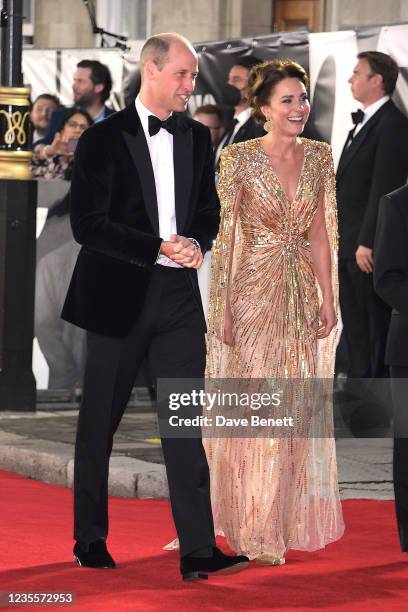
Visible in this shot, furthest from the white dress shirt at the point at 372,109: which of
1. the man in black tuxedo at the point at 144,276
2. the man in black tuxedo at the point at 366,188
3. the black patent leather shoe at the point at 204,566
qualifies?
the black patent leather shoe at the point at 204,566

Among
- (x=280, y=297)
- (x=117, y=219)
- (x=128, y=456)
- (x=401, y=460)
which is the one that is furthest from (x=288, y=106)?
(x=128, y=456)

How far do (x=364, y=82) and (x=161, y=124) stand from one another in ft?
15.5

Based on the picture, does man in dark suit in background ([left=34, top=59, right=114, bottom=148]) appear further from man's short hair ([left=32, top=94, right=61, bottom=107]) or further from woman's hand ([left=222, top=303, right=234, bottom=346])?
woman's hand ([left=222, top=303, right=234, bottom=346])

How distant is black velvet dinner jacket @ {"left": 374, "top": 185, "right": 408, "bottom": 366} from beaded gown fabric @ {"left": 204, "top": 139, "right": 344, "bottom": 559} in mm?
407

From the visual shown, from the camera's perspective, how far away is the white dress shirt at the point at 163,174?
650 centimetres

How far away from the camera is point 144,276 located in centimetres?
643

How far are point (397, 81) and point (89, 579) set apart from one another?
5661mm

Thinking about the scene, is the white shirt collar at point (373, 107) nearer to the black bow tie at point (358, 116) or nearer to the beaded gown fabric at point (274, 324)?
the black bow tie at point (358, 116)

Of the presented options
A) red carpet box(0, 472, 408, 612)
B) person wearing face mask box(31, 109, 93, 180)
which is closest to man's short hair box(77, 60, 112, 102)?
person wearing face mask box(31, 109, 93, 180)

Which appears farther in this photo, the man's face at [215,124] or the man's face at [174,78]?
the man's face at [215,124]

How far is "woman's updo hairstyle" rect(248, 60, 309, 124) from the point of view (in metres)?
7.28

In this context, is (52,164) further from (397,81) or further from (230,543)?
(230,543)

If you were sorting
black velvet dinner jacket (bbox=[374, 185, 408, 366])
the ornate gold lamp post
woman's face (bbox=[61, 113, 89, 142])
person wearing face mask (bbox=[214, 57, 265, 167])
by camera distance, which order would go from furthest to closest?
1. woman's face (bbox=[61, 113, 89, 142])
2. person wearing face mask (bbox=[214, 57, 265, 167])
3. the ornate gold lamp post
4. black velvet dinner jacket (bbox=[374, 185, 408, 366])

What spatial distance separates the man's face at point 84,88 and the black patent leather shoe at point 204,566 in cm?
801
